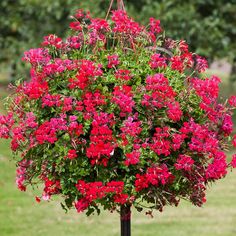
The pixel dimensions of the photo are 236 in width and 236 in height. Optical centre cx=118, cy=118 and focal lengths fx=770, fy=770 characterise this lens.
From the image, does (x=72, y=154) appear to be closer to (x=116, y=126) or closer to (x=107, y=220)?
(x=116, y=126)

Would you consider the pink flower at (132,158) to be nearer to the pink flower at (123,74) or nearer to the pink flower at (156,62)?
the pink flower at (123,74)

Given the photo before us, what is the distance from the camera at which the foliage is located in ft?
17.6

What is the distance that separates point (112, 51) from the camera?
5.82 metres

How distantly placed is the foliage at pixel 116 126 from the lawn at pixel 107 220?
3910 mm

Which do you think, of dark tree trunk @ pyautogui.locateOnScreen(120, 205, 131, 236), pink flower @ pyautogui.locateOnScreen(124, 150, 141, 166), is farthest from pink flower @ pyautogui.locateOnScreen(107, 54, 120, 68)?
dark tree trunk @ pyautogui.locateOnScreen(120, 205, 131, 236)

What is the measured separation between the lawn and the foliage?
3910 mm

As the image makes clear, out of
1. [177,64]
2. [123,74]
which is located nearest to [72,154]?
[123,74]

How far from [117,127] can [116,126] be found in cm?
1

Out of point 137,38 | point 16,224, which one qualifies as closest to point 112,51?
point 137,38

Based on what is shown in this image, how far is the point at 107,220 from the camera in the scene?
10367 mm

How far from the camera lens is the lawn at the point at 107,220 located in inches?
380

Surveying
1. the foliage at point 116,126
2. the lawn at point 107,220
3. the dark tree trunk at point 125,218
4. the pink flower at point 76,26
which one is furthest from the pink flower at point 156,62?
the lawn at point 107,220

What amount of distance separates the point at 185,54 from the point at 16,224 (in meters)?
4.87

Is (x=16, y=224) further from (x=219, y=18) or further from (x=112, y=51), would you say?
(x=219, y=18)
